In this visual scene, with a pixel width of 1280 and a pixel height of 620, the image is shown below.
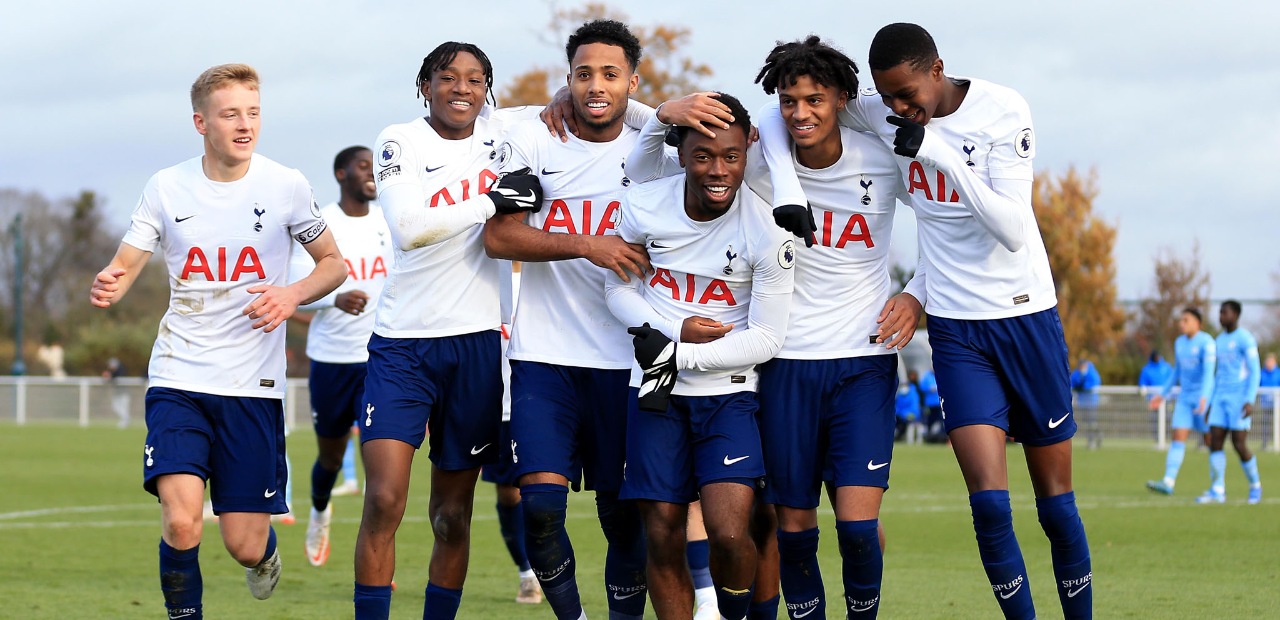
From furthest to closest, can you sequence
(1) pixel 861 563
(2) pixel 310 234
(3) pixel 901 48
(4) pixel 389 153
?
(2) pixel 310 234 → (4) pixel 389 153 → (1) pixel 861 563 → (3) pixel 901 48

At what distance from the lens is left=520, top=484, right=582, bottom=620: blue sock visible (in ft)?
20.8

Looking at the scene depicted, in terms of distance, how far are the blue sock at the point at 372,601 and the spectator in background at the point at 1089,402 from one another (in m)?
27.2

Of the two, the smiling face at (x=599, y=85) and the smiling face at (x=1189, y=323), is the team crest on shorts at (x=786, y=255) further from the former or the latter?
the smiling face at (x=1189, y=323)

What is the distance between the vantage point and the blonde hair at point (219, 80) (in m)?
6.68

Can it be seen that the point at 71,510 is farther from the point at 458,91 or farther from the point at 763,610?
the point at 763,610

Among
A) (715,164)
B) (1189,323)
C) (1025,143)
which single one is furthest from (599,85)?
(1189,323)

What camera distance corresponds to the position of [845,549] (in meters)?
6.16

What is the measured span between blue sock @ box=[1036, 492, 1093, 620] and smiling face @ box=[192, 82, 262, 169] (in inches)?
154

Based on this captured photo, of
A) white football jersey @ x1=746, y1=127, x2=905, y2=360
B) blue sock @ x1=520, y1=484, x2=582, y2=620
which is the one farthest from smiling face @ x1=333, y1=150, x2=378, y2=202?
white football jersey @ x1=746, y1=127, x2=905, y2=360

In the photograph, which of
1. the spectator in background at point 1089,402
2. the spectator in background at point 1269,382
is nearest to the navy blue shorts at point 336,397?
the spectator in background at point 1089,402

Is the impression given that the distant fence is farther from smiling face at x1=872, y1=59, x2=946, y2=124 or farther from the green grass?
smiling face at x1=872, y1=59, x2=946, y2=124

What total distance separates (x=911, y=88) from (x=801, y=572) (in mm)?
2095

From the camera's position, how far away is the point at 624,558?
21.9ft

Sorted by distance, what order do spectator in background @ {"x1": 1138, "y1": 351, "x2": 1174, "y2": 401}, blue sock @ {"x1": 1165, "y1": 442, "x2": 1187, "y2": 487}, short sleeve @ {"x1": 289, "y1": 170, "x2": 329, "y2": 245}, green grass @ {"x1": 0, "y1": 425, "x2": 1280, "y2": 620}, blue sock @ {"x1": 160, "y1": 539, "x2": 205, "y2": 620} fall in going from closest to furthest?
blue sock @ {"x1": 160, "y1": 539, "x2": 205, "y2": 620} → short sleeve @ {"x1": 289, "y1": 170, "x2": 329, "y2": 245} → green grass @ {"x1": 0, "y1": 425, "x2": 1280, "y2": 620} → blue sock @ {"x1": 1165, "y1": 442, "x2": 1187, "y2": 487} → spectator in background @ {"x1": 1138, "y1": 351, "x2": 1174, "y2": 401}
